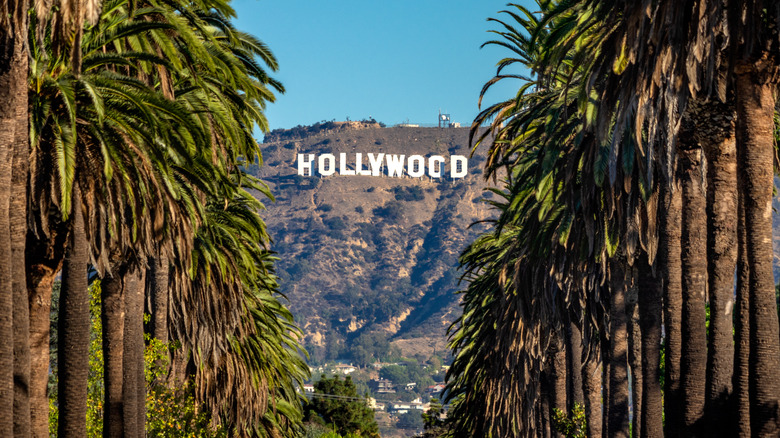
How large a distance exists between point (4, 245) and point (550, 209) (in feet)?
50.1

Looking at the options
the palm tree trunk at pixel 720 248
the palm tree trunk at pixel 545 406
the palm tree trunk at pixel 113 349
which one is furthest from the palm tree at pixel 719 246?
the palm tree trunk at pixel 545 406

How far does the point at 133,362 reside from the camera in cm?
1820

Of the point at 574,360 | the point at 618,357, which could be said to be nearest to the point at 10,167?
the point at 618,357

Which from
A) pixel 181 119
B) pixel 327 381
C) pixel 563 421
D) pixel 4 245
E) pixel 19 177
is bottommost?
pixel 327 381

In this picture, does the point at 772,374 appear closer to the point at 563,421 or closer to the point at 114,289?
the point at 114,289

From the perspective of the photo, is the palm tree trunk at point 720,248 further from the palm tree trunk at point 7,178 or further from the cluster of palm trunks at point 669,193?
the palm tree trunk at point 7,178

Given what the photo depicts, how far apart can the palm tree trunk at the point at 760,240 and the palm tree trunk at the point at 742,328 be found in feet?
0.88

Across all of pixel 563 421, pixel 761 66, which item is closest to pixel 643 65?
pixel 761 66

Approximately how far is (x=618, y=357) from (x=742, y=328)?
1223 cm

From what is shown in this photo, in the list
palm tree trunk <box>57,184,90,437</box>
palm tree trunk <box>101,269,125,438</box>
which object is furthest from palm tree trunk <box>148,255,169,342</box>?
palm tree trunk <box>57,184,90,437</box>

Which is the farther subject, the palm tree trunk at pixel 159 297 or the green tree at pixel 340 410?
the green tree at pixel 340 410

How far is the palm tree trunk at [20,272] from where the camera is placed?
12828mm

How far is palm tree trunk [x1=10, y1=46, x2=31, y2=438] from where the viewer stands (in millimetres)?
12828

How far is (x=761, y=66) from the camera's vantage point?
1387 cm
